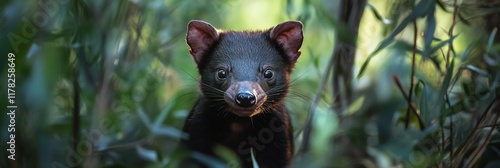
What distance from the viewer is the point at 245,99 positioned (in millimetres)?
4020

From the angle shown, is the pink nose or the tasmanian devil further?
the tasmanian devil

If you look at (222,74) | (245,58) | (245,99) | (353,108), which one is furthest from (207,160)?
(353,108)

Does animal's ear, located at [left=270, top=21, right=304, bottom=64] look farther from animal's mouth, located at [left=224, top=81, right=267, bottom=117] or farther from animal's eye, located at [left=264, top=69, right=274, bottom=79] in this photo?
animal's mouth, located at [left=224, top=81, right=267, bottom=117]

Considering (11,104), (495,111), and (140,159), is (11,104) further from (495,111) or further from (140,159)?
(495,111)

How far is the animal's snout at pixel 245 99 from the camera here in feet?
13.2

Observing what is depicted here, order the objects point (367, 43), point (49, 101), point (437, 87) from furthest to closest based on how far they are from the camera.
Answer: point (367, 43) → point (437, 87) → point (49, 101)

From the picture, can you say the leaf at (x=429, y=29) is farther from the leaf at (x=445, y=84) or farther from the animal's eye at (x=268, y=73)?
the animal's eye at (x=268, y=73)

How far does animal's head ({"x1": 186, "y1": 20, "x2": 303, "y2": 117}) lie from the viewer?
175 inches

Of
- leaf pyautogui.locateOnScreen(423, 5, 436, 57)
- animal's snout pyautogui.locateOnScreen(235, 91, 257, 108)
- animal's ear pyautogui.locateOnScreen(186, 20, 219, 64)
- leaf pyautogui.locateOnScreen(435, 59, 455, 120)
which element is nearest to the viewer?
animal's snout pyautogui.locateOnScreen(235, 91, 257, 108)

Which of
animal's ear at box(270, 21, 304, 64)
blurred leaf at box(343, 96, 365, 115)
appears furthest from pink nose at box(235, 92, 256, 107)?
blurred leaf at box(343, 96, 365, 115)

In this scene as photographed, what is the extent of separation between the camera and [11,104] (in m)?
4.32

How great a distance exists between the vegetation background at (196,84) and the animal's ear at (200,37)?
6.8 inches

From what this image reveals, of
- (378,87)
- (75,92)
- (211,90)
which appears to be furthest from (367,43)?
(75,92)

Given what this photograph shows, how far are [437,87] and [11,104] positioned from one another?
255cm
